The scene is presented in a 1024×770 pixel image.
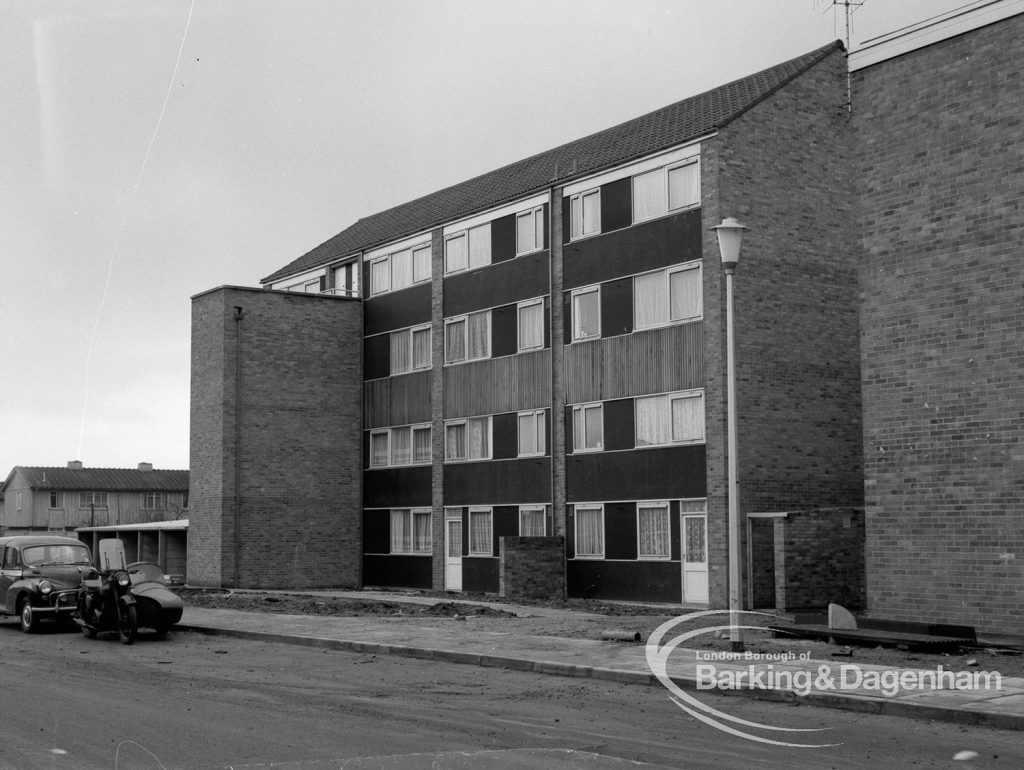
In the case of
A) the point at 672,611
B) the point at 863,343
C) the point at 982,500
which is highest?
the point at 863,343

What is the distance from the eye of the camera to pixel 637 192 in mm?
30141

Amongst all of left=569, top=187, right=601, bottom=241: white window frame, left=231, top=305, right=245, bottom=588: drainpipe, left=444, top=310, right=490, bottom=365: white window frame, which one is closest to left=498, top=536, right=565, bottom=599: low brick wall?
left=444, top=310, right=490, bottom=365: white window frame

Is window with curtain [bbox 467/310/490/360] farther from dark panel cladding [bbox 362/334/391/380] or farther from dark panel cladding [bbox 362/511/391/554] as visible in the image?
dark panel cladding [bbox 362/511/391/554]

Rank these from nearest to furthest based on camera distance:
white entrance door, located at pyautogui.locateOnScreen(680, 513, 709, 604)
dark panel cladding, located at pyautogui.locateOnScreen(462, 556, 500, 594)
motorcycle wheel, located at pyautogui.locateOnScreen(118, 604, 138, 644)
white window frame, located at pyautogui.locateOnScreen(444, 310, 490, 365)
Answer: motorcycle wheel, located at pyautogui.locateOnScreen(118, 604, 138, 644), white entrance door, located at pyautogui.locateOnScreen(680, 513, 709, 604), dark panel cladding, located at pyautogui.locateOnScreen(462, 556, 500, 594), white window frame, located at pyautogui.locateOnScreen(444, 310, 490, 365)

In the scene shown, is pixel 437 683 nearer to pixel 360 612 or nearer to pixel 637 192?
pixel 360 612

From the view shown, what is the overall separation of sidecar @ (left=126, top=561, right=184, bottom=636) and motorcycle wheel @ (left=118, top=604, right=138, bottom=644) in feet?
0.61

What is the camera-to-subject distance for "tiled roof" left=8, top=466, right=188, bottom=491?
271ft

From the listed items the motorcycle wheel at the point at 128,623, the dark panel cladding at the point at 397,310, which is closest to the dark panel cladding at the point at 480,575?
the dark panel cladding at the point at 397,310

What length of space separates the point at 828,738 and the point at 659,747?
5.01 ft

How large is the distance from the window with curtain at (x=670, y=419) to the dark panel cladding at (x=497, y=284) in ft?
16.6

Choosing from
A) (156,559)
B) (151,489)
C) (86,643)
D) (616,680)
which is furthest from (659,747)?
(151,489)

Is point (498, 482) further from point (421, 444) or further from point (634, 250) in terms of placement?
point (634, 250)

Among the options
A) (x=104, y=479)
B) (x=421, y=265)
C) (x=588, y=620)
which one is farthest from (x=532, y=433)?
(x=104, y=479)

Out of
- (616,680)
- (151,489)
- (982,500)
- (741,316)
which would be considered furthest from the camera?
(151,489)
